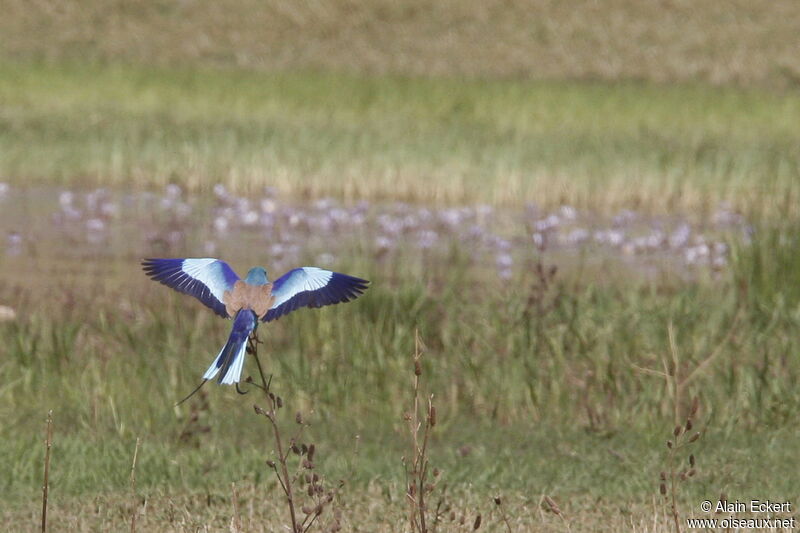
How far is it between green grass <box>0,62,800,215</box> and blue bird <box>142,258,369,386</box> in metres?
6.03

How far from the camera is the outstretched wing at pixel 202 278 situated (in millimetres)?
2941

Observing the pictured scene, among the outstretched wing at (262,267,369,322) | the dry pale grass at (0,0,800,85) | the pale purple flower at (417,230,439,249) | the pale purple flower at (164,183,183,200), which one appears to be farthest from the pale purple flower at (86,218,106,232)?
the dry pale grass at (0,0,800,85)

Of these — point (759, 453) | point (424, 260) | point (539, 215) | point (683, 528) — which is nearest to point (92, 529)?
point (683, 528)

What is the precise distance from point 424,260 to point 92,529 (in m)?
5.48

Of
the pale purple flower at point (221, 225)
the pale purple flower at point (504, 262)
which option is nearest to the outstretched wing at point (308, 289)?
the pale purple flower at point (504, 262)

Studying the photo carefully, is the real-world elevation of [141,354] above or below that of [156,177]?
below

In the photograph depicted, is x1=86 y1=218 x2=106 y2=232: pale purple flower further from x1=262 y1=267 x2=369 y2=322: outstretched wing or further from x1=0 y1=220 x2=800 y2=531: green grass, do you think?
x1=262 y1=267 x2=369 y2=322: outstretched wing

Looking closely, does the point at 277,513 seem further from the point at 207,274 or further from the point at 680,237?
the point at 680,237

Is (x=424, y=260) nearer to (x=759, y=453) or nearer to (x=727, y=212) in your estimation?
(x=727, y=212)

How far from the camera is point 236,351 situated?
283cm

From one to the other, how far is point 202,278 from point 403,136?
13794mm

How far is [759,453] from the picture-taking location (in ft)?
19.4

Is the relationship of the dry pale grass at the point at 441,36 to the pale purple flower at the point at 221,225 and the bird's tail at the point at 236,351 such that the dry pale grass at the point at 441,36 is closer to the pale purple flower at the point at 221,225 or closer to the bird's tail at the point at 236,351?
the pale purple flower at the point at 221,225

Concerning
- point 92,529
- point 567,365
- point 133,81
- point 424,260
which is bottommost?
point 92,529
